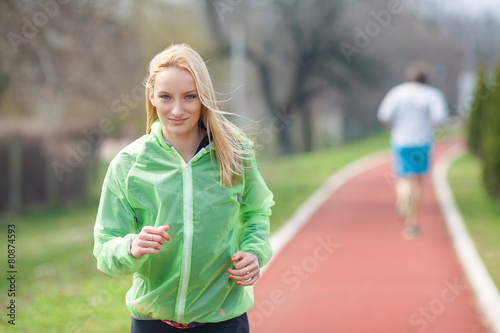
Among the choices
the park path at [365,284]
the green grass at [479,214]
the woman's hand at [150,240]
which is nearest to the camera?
the woman's hand at [150,240]

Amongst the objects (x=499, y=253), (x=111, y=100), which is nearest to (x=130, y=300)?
(x=499, y=253)

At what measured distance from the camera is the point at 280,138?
118ft

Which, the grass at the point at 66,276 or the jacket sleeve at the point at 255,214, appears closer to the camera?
the jacket sleeve at the point at 255,214

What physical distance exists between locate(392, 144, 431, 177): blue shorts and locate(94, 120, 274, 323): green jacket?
24.3ft

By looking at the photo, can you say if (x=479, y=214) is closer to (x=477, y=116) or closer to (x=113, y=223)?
(x=113, y=223)

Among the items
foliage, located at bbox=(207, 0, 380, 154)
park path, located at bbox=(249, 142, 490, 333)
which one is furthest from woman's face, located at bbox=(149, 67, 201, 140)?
foliage, located at bbox=(207, 0, 380, 154)

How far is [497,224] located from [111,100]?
8372mm

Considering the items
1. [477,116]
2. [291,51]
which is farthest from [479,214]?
[291,51]

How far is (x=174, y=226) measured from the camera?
2.56 m

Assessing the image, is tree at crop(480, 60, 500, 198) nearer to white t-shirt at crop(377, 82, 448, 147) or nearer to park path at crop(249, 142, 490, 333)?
park path at crop(249, 142, 490, 333)

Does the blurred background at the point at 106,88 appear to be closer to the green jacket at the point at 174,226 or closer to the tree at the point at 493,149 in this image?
the tree at the point at 493,149

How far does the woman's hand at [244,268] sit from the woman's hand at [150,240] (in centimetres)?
30

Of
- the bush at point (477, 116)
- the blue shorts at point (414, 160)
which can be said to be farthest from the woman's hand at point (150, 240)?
the bush at point (477, 116)

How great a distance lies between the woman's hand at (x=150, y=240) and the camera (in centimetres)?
236
